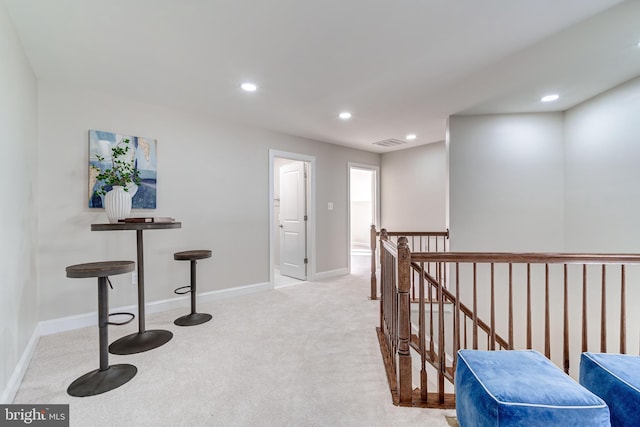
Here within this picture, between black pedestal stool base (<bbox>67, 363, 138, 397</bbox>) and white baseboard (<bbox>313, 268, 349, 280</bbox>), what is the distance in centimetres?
307

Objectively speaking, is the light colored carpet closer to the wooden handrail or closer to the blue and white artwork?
the wooden handrail

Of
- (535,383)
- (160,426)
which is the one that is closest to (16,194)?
(160,426)

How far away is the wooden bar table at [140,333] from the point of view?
2.27 m

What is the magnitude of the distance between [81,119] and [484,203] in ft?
15.0

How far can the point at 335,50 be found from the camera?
7.22 ft

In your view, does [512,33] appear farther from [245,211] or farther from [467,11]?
[245,211]

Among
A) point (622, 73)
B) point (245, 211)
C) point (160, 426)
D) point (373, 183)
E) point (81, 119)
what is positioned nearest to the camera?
point (160, 426)

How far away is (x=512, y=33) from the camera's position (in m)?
2.00

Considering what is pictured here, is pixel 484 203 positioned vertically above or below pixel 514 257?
above

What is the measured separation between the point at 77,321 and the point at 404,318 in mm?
3101

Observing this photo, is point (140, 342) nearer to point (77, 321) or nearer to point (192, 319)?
point (192, 319)

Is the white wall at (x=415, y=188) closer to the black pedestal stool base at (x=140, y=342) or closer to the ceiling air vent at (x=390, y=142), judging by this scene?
the ceiling air vent at (x=390, y=142)

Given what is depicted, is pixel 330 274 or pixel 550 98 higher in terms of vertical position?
pixel 550 98


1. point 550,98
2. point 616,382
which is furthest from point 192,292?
point 550,98
